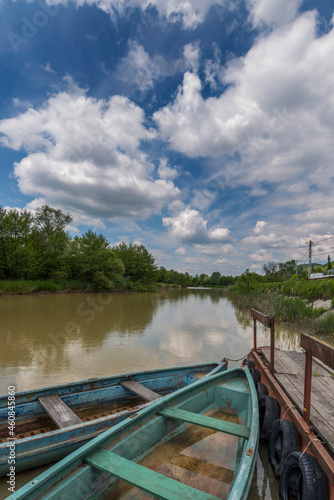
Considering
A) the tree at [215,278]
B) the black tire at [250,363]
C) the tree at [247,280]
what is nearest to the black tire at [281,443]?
the black tire at [250,363]

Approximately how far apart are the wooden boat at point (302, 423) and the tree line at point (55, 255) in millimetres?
26990

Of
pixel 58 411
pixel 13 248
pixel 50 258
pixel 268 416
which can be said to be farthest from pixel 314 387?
pixel 50 258

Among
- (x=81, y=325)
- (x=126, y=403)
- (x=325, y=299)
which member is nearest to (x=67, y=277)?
(x=81, y=325)

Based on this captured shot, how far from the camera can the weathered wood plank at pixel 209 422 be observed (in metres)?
2.65

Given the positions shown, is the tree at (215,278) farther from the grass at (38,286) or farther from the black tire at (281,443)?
the black tire at (281,443)

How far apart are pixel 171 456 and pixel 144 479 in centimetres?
88

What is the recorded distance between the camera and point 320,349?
Result: 7.06ft

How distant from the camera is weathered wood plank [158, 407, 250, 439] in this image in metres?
2.65

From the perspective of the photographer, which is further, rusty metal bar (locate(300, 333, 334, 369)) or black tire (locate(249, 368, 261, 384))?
black tire (locate(249, 368, 261, 384))

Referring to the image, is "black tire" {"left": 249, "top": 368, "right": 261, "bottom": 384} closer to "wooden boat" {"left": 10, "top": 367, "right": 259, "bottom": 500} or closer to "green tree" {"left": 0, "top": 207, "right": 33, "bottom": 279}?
"wooden boat" {"left": 10, "top": 367, "right": 259, "bottom": 500}

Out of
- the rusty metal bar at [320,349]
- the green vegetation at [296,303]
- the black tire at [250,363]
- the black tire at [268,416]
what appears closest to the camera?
the rusty metal bar at [320,349]

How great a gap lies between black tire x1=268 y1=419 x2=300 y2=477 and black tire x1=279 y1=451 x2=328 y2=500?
131 millimetres

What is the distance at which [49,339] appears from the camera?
8.61m

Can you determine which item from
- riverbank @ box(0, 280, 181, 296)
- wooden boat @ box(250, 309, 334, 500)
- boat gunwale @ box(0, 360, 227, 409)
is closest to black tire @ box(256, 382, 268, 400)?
wooden boat @ box(250, 309, 334, 500)
